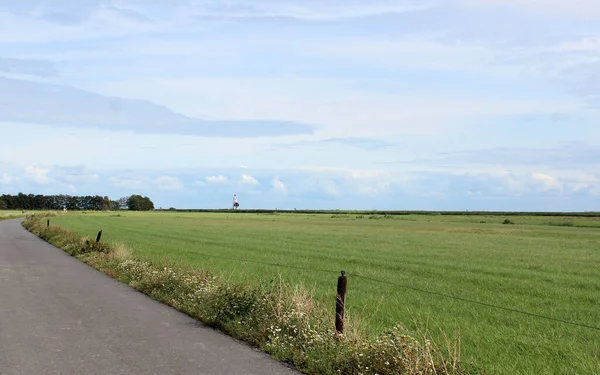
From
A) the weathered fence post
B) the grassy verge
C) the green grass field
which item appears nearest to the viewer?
the grassy verge

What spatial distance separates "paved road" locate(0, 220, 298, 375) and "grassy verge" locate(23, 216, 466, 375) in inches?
14.0

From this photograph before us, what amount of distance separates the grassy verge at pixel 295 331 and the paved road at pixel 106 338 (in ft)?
1.17

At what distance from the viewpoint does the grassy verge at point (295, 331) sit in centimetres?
747

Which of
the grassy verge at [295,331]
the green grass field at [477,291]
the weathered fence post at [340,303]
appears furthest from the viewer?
the green grass field at [477,291]

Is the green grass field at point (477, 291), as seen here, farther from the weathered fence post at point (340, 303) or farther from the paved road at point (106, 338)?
the paved road at point (106, 338)

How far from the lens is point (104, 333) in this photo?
403 inches

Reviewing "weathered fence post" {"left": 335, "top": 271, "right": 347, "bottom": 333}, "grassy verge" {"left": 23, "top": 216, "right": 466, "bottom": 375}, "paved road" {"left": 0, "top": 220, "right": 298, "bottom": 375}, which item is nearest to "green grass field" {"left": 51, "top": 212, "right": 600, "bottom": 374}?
"weathered fence post" {"left": 335, "top": 271, "right": 347, "bottom": 333}

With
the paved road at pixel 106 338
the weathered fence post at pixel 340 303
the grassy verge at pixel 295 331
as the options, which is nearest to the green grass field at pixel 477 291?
the weathered fence post at pixel 340 303

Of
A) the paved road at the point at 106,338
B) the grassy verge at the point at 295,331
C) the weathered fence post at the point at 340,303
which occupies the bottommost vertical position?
the paved road at the point at 106,338

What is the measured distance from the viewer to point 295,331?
9234mm

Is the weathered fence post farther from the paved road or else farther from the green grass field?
the paved road

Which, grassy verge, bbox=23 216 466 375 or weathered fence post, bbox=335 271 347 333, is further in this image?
weathered fence post, bbox=335 271 347 333

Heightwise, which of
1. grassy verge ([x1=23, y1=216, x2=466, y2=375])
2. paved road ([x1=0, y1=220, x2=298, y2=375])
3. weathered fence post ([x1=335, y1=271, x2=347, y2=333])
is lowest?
paved road ([x1=0, y1=220, x2=298, y2=375])

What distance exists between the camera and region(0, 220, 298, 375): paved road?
8039mm
